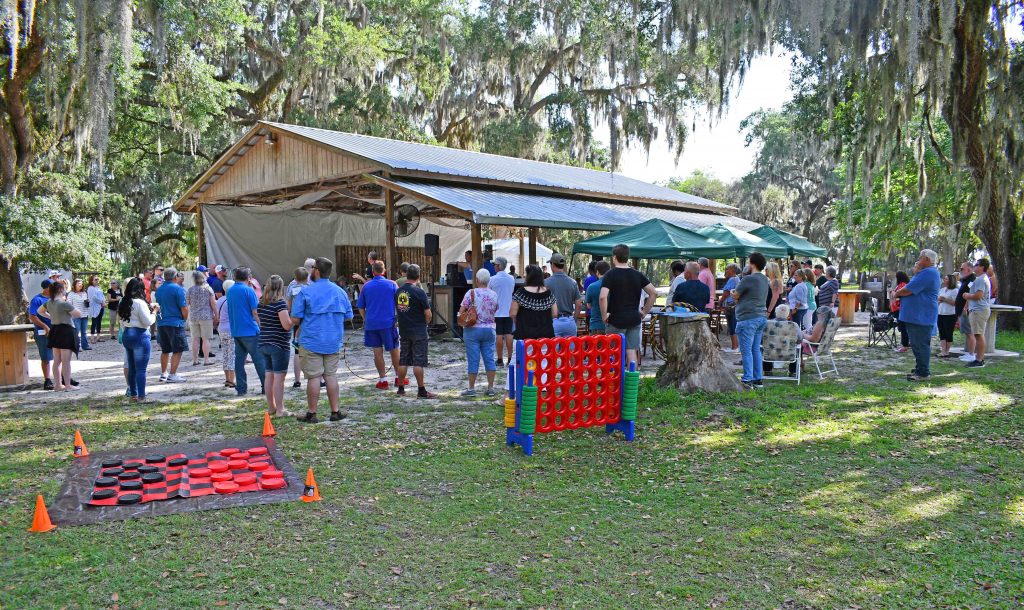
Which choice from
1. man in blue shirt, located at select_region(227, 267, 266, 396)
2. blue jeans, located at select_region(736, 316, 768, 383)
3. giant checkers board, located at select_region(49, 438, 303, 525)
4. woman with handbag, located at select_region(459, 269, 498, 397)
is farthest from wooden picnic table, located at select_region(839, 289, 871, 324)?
giant checkers board, located at select_region(49, 438, 303, 525)

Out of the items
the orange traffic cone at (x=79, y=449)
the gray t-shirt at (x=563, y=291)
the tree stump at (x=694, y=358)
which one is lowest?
the orange traffic cone at (x=79, y=449)

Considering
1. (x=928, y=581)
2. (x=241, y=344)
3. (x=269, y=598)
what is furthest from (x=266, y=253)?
(x=928, y=581)

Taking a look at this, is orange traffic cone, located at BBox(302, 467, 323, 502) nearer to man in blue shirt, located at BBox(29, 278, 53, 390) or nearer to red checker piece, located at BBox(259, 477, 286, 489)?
red checker piece, located at BBox(259, 477, 286, 489)

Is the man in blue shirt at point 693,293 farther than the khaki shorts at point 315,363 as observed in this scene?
Yes

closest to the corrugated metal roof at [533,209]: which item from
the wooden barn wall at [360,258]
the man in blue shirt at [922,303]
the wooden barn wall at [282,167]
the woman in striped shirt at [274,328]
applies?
the wooden barn wall at [282,167]

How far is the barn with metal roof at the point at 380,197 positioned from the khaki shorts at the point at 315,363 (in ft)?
19.6

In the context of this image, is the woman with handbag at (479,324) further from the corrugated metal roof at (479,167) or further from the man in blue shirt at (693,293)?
the corrugated metal roof at (479,167)

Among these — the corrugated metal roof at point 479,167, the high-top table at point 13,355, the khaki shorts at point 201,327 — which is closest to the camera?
the high-top table at point 13,355

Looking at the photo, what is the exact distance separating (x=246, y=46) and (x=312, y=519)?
21.2 metres

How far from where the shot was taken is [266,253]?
18.6 meters

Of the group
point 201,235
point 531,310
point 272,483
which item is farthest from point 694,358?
point 201,235

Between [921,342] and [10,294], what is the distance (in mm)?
16934

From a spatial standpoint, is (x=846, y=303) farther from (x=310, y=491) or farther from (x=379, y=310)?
(x=310, y=491)

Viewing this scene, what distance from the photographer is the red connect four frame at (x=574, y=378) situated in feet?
17.6
